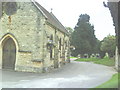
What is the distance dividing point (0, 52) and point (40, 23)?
5696 mm

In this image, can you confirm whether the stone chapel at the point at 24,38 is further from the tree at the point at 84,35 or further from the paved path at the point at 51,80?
the tree at the point at 84,35

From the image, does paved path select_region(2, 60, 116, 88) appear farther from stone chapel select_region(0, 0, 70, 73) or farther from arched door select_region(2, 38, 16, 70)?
arched door select_region(2, 38, 16, 70)

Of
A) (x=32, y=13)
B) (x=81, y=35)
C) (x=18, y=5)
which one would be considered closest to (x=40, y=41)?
(x=32, y=13)

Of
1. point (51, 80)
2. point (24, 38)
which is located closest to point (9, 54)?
point (24, 38)

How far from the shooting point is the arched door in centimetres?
1828

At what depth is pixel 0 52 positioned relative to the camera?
60.6ft

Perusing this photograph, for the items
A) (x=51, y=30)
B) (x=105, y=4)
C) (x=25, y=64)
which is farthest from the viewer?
(x=51, y=30)

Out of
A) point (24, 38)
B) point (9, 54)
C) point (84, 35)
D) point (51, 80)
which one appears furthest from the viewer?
point (84, 35)

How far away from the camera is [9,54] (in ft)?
60.5

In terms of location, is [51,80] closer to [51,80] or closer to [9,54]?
[51,80]

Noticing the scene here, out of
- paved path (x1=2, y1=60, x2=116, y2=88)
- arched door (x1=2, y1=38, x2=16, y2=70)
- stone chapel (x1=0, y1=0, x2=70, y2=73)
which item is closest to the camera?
paved path (x1=2, y1=60, x2=116, y2=88)

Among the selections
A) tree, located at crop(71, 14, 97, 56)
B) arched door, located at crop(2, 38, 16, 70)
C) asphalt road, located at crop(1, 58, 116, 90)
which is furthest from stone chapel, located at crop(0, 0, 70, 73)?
tree, located at crop(71, 14, 97, 56)

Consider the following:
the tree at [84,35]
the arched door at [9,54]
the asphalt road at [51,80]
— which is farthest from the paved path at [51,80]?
the tree at [84,35]

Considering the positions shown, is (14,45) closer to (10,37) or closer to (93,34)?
(10,37)
